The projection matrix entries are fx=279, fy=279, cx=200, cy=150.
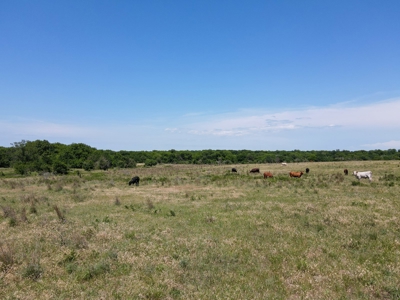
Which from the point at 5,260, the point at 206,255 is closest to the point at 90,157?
the point at 5,260

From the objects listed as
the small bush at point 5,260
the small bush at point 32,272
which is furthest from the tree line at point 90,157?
the small bush at point 32,272

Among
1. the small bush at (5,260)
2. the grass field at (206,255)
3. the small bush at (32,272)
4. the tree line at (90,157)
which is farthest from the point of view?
the tree line at (90,157)

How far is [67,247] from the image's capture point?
9.19 metres

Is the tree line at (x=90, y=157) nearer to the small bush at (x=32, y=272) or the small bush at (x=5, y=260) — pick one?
the small bush at (x=5, y=260)

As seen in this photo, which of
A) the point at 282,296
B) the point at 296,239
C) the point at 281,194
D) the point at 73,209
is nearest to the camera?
the point at 282,296

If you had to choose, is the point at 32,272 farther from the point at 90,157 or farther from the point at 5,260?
the point at 90,157

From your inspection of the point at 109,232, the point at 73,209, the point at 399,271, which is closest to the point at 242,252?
the point at 399,271

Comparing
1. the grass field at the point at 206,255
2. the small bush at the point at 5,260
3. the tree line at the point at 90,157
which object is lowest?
the grass field at the point at 206,255

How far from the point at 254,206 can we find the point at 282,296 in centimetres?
1022

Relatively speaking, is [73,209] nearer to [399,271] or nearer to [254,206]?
[254,206]

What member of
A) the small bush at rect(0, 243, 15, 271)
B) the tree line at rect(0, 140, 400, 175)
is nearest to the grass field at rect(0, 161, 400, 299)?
the small bush at rect(0, 243, 15, 271)

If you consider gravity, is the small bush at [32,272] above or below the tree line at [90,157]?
below

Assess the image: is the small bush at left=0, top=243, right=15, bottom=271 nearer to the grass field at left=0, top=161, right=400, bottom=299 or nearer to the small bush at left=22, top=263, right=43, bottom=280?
the grass field at left=0, top=161, right=400, bottom=299

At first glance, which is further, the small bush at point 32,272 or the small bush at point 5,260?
the small bush at point 5,260
